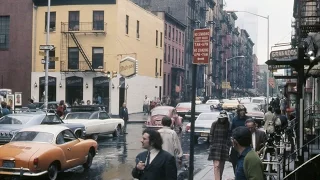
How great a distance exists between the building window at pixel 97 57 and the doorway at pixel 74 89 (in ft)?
6.11

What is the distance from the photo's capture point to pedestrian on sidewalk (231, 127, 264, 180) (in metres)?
5.77

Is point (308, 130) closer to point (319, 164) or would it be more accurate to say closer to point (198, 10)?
point (319, 164)

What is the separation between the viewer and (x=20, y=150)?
11.8 meters

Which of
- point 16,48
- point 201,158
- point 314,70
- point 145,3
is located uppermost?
point 145,3

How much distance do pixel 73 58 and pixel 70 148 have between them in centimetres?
3156

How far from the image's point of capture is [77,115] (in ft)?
75.4

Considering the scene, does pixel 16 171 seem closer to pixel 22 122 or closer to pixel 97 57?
pixel 22 122

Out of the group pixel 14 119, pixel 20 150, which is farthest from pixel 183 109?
pixel 20 150

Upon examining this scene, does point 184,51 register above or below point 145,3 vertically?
below

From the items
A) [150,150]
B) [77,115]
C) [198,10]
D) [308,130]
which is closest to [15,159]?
[150,150]

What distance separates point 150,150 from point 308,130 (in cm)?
775

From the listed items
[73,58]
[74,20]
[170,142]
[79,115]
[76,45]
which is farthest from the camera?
[74,20]

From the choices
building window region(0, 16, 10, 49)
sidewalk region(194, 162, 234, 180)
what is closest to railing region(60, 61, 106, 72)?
building window region(0, 16, 10, 49)

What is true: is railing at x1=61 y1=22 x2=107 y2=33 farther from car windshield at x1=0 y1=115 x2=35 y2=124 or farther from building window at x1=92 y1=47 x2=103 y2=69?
car windshield at x1=0 y1=115 x2=35 y2=124
